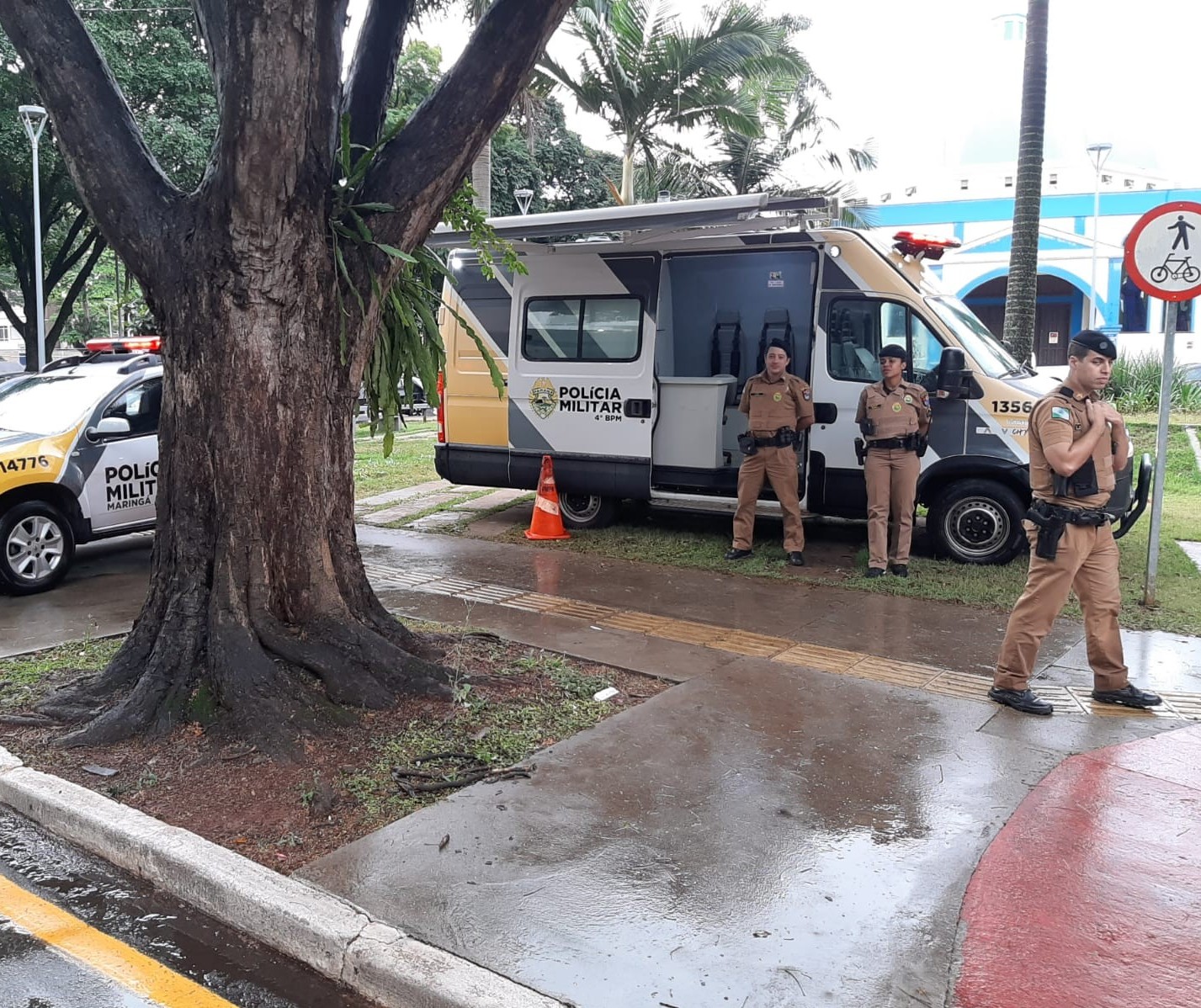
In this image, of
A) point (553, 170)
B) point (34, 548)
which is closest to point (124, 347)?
point (34, 548)

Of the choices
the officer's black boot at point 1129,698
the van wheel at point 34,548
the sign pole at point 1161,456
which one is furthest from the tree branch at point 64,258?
the officer's black boot at point 1129,698

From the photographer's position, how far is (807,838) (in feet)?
12.7

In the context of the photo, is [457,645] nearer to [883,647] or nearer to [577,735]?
[577,735]

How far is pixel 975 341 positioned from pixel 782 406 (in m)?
A: 1.66

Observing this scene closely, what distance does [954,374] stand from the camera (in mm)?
8008

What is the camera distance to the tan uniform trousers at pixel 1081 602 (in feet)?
16.9

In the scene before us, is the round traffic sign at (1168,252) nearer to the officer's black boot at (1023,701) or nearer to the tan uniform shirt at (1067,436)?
the tan uniform shirt at (1067,436)

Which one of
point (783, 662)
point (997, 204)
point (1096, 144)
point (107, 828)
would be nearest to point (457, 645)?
point (783, 662)

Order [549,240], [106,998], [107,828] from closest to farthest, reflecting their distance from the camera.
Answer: [106,998], [107,828], [549,240]

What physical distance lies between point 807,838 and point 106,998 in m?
2.40

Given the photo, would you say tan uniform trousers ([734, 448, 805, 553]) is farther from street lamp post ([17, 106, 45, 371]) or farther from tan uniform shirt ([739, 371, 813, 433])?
street lamp post ([17, 106, 45, 371])

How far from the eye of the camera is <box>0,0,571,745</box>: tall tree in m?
4.63

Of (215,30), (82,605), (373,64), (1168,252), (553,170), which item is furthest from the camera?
(553,170)

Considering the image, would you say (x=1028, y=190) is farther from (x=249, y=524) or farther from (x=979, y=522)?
(x=249, y=524)
